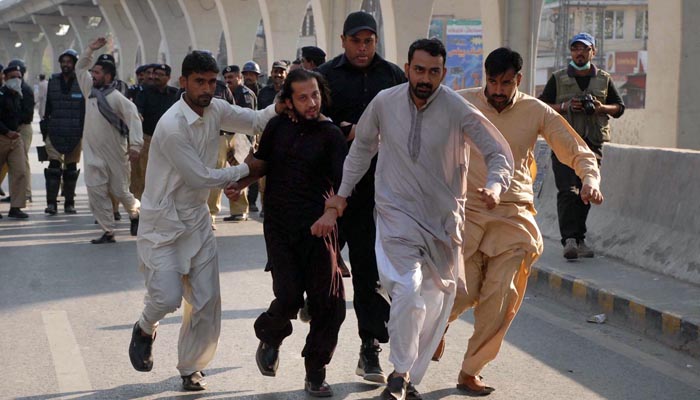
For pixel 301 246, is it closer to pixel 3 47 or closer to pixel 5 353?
pixel 5 353

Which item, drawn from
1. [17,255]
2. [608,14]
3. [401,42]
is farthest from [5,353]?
[608,14]

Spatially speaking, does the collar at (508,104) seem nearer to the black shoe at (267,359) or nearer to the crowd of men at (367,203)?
the crowd of men at (367,203)

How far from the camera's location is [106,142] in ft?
39.8

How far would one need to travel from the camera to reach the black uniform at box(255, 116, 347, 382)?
559 centimetres

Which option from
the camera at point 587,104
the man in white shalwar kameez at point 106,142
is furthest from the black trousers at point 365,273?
A: the man in white shalwar kameez at point 106,142

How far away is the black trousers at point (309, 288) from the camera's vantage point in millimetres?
5590

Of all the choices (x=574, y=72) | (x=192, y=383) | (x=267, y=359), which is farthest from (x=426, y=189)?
(x=574, y=72)

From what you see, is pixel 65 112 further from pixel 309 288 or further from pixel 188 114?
pixel 309 288

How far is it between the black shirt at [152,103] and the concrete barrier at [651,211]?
4.96 meters

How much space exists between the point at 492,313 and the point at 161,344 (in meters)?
2.21

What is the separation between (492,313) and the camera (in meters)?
5.75

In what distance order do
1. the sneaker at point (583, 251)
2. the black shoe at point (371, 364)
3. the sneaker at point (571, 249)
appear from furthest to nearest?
the sneaker at point (583, 251) < the sneaker at point (571, 249) < the black shoe at point (371, 364)

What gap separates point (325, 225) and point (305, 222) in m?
0.22

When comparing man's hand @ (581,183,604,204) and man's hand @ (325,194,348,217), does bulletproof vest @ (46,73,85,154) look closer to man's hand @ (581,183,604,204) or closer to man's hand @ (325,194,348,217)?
man's hand @ (325,194,348,217)
